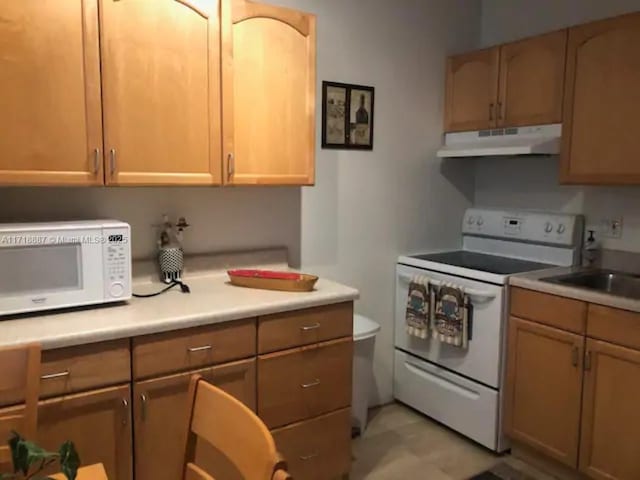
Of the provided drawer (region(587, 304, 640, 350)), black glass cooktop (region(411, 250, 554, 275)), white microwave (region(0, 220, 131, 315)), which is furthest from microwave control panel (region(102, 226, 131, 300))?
drawer (region(587, 304, 640, 350))

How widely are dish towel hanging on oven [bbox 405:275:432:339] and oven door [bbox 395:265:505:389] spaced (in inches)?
2.8

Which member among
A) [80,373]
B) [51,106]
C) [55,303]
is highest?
[51,106]

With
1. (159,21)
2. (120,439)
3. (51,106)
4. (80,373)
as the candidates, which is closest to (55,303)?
(80,373)

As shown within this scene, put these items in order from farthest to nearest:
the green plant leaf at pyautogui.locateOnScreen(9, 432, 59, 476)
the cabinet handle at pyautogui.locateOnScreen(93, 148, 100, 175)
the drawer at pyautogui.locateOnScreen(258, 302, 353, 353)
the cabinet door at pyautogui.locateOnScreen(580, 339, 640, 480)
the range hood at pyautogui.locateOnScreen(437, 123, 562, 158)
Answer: the range hood at pyautogui.locateOnScreen(437, 123, 562, 158)
the cabinet door at pyautogui.locateOnScreen(580, 339, 640, 480)
the drawer at pyautogui.locateOnScreen(258, 302, 353, 353)
the cabinet handle at pyautogui.locateOnScreen(93, 148, 100, 175)
the green plant leaf at pyautogui.locateOnScreen(9, 432, 59, 476)

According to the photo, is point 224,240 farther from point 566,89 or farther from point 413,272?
point 566,89

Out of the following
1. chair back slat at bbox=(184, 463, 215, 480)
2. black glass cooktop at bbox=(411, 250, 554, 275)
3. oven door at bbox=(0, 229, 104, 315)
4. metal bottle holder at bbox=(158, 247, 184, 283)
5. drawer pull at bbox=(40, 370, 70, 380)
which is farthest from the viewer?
black glass cooktop at bbox=(411, 250, 554, 275)

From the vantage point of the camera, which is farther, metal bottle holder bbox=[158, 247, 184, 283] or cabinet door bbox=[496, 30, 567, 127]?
cabinet door bbox=[496, 30, 567, 127]

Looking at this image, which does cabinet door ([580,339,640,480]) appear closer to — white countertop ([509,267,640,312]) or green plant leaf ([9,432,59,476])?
white countertop ([509,267,640,312])

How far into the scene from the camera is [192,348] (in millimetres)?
1941

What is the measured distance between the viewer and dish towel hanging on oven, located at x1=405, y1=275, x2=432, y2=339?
2949 millimetres

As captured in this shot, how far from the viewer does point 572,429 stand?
2438 millimetres

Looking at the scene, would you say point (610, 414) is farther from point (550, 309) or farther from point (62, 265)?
point (62, 265)

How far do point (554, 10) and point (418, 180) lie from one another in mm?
1182

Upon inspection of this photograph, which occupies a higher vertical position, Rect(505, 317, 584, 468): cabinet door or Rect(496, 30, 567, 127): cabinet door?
Rect(496, 30, 567, 127): cabinet door
